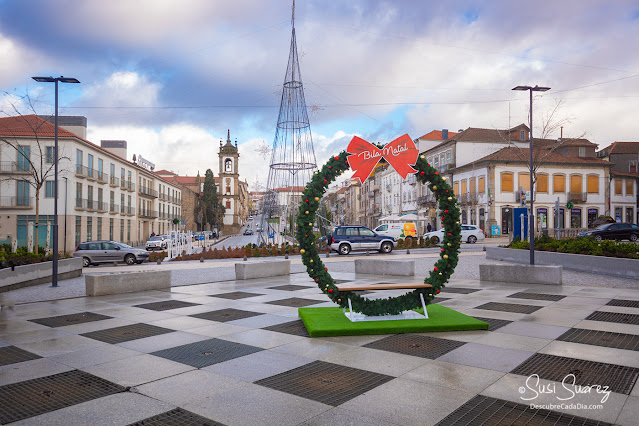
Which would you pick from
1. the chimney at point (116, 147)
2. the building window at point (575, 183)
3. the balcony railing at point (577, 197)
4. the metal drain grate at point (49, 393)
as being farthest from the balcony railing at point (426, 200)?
the metal drain grate at point (49, 393)

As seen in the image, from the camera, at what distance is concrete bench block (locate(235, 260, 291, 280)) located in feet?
49.9

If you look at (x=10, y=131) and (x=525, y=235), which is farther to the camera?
(x=10, y=131)

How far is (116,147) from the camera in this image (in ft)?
183

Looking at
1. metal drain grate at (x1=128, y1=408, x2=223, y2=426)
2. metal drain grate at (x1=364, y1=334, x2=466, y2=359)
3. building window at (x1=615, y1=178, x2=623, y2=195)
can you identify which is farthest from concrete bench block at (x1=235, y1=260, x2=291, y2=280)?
building window at (x1=615, y1=178, x2=623, y2=195)

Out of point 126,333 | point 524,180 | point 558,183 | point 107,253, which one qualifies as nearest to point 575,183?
point 558,183

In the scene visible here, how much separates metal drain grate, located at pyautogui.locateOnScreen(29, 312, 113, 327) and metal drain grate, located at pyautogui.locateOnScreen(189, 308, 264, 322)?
1.81 metres

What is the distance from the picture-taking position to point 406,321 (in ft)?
25.4

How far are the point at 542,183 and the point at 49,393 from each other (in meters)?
49.4

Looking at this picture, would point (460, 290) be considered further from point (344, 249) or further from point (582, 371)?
point (344, 249)

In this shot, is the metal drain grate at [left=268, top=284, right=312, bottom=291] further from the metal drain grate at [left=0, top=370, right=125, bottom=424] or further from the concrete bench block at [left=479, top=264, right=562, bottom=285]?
the metal drain grate at [left=0, top=370, right=125, bottom=424]

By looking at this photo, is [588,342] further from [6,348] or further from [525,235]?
[525,235]

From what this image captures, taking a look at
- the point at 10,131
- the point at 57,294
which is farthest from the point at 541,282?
the point at 10,131

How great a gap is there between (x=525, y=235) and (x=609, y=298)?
14.6 meters

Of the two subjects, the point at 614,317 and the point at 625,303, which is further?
the point at 625,303
